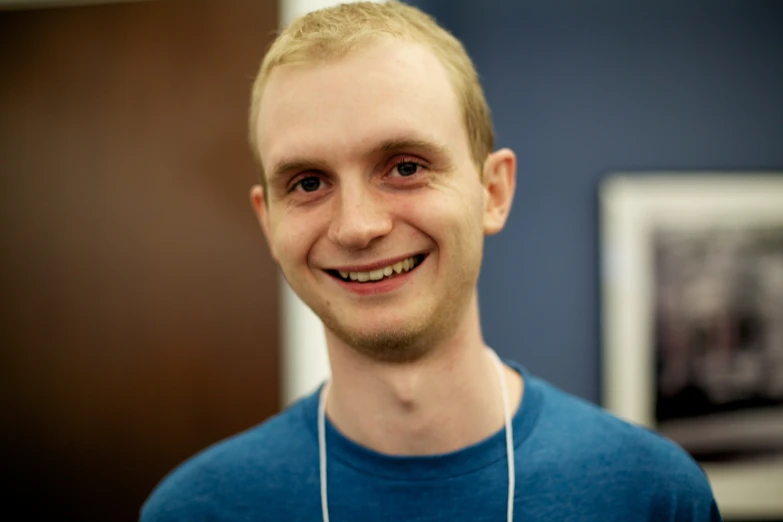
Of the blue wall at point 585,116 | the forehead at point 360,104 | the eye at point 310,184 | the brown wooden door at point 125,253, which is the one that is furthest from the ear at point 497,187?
the brown wooden door at point 125,253

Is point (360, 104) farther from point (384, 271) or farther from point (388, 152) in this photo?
point (384, 271)

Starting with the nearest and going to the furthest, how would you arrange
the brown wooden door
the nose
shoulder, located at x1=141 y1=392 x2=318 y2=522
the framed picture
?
the nose < shoulder, located at x1=141 y1=392 x2=318 y2=522 < the framed picture < the brown wooden door

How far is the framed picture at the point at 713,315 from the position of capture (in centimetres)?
160

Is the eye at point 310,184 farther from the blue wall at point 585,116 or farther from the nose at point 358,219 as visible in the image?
the blue wall at point 585,116

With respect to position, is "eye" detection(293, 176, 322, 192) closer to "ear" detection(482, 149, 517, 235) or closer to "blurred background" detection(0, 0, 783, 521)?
"ear" detection(482, 149, 517, 235)

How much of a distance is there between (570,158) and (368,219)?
1139mm

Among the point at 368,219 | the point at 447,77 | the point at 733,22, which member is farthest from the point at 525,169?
the point at 368,219

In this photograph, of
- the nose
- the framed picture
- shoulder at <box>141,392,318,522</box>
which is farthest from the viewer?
the framed picture

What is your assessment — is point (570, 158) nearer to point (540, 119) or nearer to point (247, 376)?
point (540, 119)

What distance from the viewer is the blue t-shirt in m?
0.77

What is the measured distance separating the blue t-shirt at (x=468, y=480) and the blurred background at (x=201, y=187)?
2.82 feet

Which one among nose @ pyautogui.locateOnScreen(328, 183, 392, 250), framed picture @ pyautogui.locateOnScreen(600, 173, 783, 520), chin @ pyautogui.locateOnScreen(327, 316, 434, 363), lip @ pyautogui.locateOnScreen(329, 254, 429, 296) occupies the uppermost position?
nose @ pyautogui.locateOnScreen(328, 183, 392, 250)

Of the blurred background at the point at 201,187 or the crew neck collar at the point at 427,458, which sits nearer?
the crew neck collar at the point at 427,458

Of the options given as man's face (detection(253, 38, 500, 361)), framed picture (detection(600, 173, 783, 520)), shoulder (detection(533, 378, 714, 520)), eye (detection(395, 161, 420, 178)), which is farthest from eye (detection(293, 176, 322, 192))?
framed picture (detection(600, 173, 783, 520))
